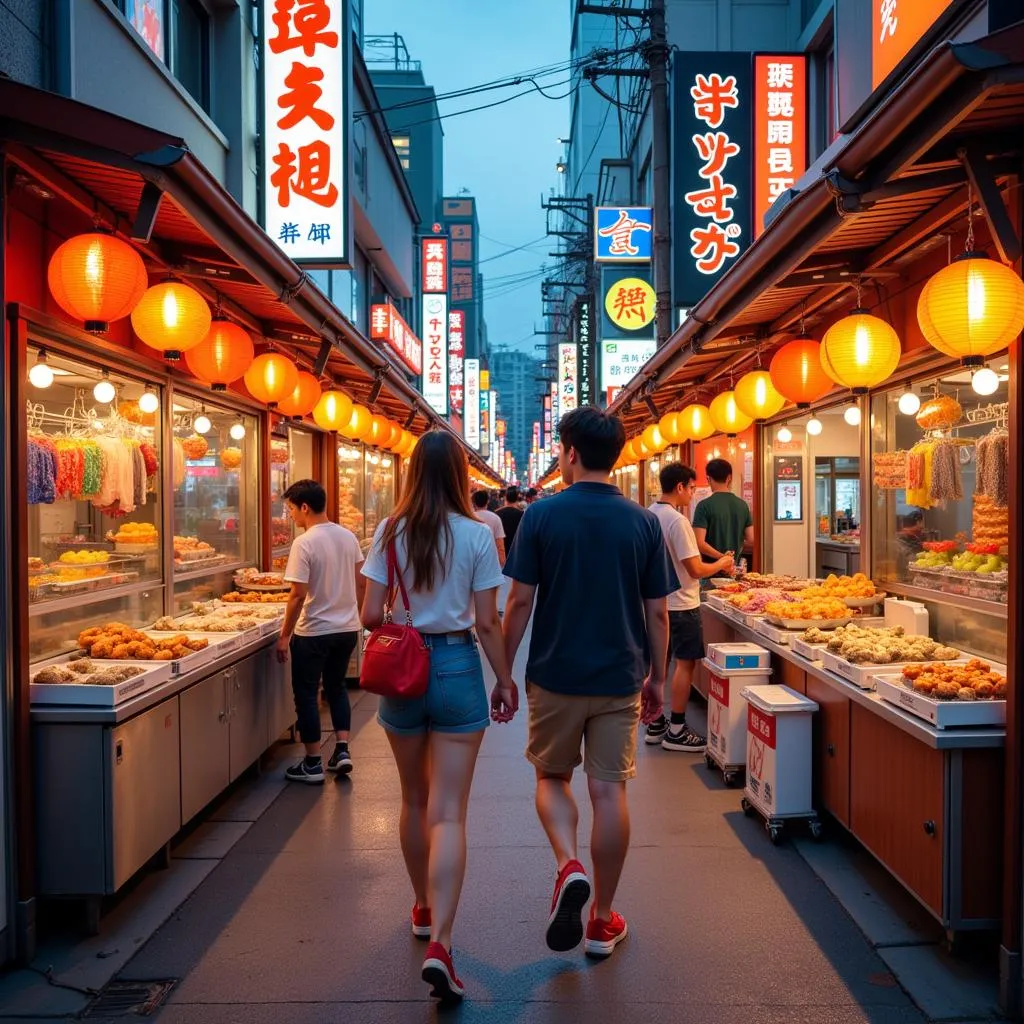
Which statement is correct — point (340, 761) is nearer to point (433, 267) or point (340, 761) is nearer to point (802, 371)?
point (802, 371)

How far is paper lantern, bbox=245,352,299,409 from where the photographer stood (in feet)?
25.8

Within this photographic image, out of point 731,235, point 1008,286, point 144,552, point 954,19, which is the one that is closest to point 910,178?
point 1008,286

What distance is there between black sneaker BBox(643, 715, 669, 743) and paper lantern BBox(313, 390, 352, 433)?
490 centimetres

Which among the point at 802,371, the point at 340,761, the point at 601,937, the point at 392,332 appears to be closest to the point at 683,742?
the point at 340,761

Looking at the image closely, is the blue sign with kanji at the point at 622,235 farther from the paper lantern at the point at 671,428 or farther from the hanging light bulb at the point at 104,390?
the hanging light bulb at the point at 104,390

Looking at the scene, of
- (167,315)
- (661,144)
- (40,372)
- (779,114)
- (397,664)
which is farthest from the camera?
(661,144)

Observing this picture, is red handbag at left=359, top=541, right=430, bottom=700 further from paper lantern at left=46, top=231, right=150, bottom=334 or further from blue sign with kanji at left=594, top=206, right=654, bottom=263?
blue sign with kanji at left=594, top=206, right=654, bottom=263

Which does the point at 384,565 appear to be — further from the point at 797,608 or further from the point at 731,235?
the point at 731,235

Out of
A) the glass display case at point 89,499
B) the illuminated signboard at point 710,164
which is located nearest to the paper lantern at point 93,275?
the glass display case at point 89,499

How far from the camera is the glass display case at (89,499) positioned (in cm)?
545

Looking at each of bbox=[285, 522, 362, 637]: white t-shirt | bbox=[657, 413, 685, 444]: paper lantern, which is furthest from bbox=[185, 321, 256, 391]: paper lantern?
bbox=[657, 413, 685, 444]: paper lantern

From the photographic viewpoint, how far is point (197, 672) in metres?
5.61

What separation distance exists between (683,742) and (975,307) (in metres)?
4.90

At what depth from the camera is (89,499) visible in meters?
6.20
